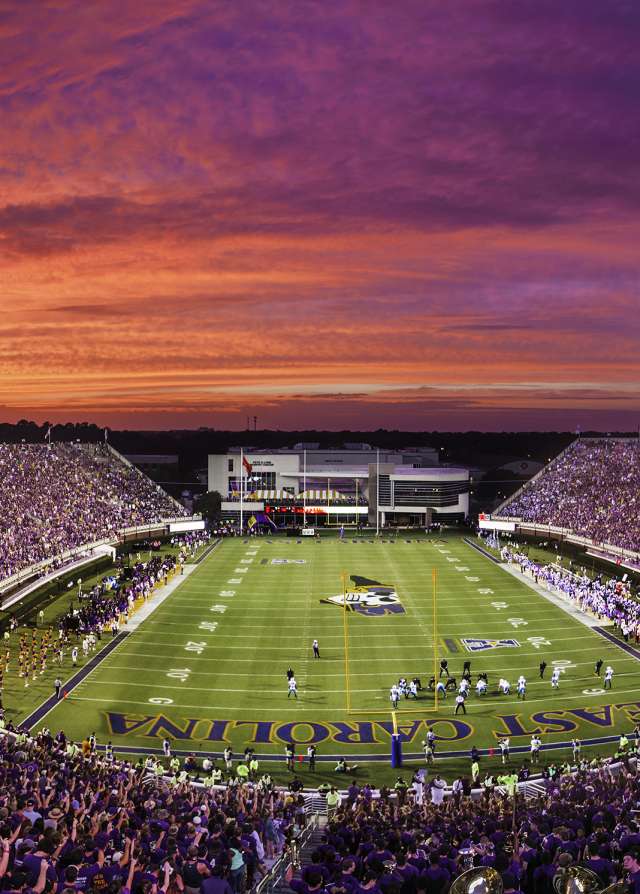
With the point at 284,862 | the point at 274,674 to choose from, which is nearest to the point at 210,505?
the point at 274,674

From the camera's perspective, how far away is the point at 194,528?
251 ft

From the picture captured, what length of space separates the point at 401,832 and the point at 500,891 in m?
4.44

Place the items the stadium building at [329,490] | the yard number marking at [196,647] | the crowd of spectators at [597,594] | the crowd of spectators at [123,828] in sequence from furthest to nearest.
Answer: the stadium building at [329,490], the crowd of spectators at [597,594], the yard number marking at [196,647], the crowd of spectators at [123,828]

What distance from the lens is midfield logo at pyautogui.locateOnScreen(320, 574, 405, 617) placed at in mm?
45344

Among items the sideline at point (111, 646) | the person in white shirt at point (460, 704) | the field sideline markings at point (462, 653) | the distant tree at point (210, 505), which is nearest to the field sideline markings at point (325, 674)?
the sideline at point (111, 646)

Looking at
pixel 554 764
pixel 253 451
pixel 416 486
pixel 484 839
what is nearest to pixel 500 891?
pixel 484 839

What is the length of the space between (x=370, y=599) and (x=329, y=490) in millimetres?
42917

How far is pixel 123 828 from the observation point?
12758 mm

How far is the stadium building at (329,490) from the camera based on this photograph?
287 ft

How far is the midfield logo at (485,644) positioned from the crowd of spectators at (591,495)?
20667mm

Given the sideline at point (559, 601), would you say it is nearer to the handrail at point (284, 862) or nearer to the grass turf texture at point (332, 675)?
the grass turf texture at point (332, 675)

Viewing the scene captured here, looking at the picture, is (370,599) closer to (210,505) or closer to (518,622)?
(518,622)

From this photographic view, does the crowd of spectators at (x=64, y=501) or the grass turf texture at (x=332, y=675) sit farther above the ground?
the crowd of spectators at (x=64, y=501)

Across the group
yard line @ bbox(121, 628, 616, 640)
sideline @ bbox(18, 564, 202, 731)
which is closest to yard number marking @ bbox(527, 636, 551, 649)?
yard line @ bbox(121, 628, 616, 640)
